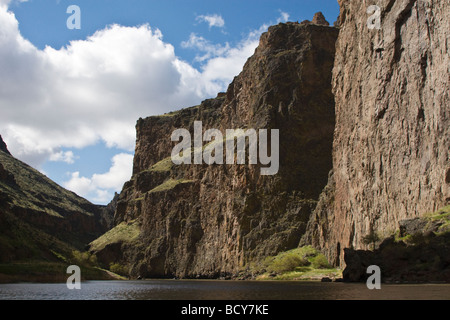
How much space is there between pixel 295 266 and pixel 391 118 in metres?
55.0

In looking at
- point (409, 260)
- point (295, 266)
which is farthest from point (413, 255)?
point (295, 266)

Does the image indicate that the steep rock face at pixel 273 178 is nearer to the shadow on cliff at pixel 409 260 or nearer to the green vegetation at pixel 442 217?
the shadow on cliff at pixel 409 260

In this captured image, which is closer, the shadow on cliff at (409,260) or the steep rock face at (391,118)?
the shadow on cliff at (409,260)

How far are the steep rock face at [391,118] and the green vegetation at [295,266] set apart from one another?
5676 mm

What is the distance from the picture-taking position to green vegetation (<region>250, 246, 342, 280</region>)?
4951 inches

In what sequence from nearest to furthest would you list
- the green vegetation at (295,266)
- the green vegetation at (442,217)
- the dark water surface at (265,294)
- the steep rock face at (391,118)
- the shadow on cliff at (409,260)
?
the dark water surface at (265,294)
the shadow on cliff at (409,260)
the green vegetation at (442,217)
the steep rock face at (391,118)
the green vegetation at (295,266)

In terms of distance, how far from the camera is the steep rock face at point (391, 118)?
82.3 metres

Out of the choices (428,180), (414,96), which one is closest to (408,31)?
(414,96)

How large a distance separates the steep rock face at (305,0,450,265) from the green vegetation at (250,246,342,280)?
5.68m

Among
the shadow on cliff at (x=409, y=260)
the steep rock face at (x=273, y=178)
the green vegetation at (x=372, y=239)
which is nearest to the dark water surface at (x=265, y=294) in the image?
the shadow on cliff at (x=409, y=260)

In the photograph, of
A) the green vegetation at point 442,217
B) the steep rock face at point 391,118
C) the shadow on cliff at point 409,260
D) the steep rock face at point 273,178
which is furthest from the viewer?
the steep rock face at point 273,178

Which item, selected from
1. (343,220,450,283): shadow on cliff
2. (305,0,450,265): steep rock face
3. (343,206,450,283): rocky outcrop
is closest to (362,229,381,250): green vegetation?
(305,0,450,265): steep rock face
